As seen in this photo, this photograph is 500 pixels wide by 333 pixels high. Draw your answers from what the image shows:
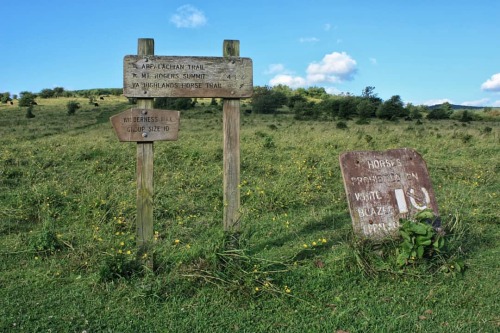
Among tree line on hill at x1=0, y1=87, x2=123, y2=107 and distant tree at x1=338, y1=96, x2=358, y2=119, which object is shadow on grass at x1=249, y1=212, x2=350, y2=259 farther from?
tree line on hill at x1=0, y1=87, x2=123, y2=107

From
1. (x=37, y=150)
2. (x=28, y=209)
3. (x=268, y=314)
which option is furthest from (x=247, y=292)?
(x=37, y=150)

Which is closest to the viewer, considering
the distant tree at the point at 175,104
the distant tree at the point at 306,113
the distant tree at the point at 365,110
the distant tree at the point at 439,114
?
the distant tree at the point at 175,104

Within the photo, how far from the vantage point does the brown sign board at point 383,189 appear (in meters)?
5.18

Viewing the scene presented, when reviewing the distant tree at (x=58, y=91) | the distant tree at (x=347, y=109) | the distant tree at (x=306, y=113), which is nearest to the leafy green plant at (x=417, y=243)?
the distant tree at (x=306, y=113)

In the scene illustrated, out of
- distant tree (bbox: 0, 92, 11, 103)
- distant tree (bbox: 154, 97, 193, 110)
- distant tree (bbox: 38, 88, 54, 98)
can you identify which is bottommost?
distant tree (bbox: 154, 97, 193, 110)

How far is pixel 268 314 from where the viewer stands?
3908 mm

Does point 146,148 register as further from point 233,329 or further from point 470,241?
point 470,241

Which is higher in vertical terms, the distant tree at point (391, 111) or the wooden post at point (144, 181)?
the distant tree at point (391, 111)

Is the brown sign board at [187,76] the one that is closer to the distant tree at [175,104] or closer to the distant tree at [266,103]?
the distant tree at [175,104]

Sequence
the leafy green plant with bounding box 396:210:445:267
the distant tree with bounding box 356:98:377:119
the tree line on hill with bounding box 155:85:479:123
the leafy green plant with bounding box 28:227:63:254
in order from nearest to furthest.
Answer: the leafy green plant with bounding box 396:210:445:267, the leafy green plant with bounding box 28:227:63:254, the tree line on hill with bounding box 155:85:479:123, the distant tree with bounding box 356:98:377:119

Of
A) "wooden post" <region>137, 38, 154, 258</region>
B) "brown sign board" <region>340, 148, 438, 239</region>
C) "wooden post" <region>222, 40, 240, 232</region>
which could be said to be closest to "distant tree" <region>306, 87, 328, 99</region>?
"brown sign board" <region>340, 148, 438, 239</region>

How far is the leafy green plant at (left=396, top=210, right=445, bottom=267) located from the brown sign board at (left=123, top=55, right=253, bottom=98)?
2.28 metres

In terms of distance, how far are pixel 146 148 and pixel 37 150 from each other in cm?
848

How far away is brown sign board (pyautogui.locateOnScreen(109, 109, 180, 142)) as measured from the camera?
4.69m
